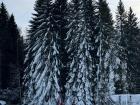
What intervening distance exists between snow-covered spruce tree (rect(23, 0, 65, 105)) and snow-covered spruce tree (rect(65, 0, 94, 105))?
2131 millimetres

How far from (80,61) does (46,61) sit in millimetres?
4514

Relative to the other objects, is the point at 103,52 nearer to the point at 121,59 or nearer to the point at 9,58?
the point at 121,59

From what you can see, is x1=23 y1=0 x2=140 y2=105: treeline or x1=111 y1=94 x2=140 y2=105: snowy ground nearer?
x1=23 y1=0 x2=140 y2=105: treeline

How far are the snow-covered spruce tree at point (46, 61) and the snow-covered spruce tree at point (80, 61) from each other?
2.13 m

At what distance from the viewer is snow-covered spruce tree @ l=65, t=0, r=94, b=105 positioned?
51.1m

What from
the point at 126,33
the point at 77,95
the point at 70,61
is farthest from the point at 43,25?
the point at 126,33

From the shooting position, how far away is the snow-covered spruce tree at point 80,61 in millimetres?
51094

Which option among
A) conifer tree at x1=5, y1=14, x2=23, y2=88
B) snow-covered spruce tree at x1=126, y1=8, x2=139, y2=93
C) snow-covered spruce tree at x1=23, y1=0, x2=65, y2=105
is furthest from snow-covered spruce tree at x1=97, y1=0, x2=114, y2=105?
conifer tree at x1=5, y1=14, x2=23, y2=88

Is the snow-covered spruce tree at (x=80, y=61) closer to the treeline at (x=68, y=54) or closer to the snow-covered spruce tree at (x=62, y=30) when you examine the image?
the treeline at (x=68, y=54)

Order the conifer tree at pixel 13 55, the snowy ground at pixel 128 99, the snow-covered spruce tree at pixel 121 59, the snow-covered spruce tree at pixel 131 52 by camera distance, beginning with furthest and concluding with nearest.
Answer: the conifer tree at pixel 13 55
the snow-covered spruce tree at pixel 131 52
the snow-covered spruce tree at pixel 121 59
the snowy ground at pixel 128 99

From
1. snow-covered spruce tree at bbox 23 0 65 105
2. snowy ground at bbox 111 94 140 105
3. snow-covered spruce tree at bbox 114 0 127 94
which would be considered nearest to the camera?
snow-covered spruce tree at bbox 23 0 65 105

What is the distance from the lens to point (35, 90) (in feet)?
172

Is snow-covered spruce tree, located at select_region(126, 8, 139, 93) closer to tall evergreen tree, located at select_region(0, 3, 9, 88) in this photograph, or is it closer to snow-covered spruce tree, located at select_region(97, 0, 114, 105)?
snow-covered spruce tree, located at select_region(97, 0, 114, 105)

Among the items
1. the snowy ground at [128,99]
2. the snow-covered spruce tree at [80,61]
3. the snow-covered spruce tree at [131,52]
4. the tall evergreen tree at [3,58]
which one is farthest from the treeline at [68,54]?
the tall evergreen tree at [3,58]
